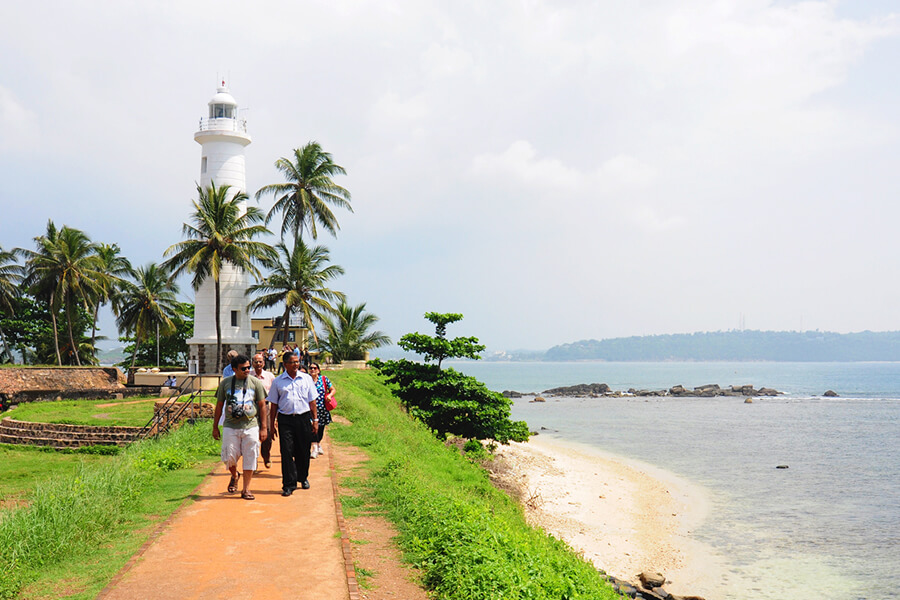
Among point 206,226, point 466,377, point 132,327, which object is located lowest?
point 466,377

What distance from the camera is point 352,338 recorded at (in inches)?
1736

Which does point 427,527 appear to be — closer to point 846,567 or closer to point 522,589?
point 522,589

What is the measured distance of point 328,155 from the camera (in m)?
37.9

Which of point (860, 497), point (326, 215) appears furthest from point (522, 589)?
point (326, 215)

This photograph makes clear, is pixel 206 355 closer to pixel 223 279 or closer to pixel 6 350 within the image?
pixel 223 279

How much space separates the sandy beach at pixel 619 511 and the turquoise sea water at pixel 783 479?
28.0 inches

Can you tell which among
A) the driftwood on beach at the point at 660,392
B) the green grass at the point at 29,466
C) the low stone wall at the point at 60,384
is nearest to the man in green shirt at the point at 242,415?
the green grass at the point at 29,466

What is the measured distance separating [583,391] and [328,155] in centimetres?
5858

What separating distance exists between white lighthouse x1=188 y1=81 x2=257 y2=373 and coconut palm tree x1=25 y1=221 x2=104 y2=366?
10493mm

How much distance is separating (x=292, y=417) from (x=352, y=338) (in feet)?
116

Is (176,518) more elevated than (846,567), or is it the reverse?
(176,518)

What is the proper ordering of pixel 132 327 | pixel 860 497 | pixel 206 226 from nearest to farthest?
pixel 860 497 → pixel 206 226 → pixel 132 327

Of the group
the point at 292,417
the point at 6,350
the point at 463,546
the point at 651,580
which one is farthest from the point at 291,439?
the point at 6,350

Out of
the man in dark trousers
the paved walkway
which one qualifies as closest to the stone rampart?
the paved walkway
